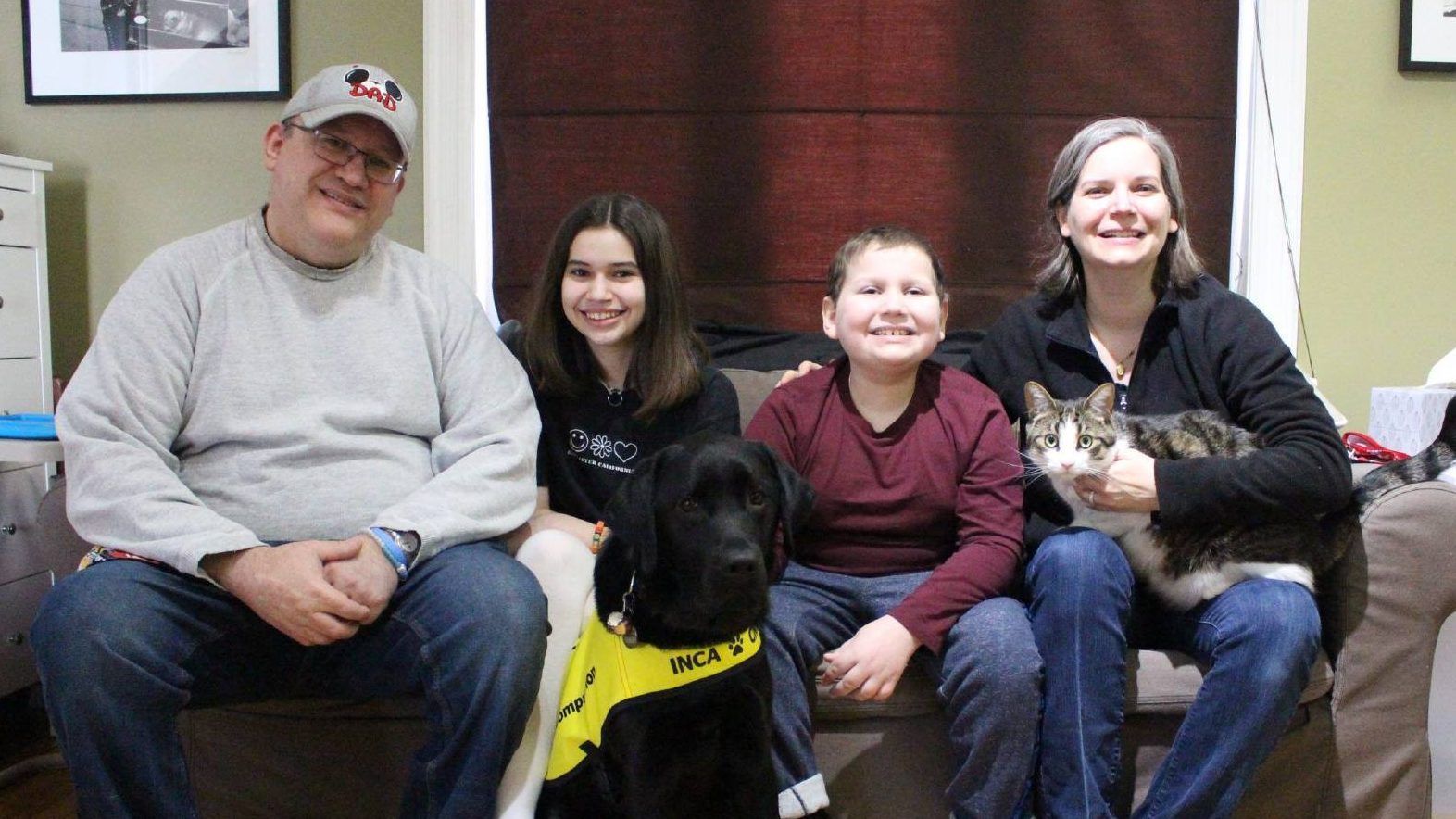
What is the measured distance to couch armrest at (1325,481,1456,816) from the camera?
5.14 feet

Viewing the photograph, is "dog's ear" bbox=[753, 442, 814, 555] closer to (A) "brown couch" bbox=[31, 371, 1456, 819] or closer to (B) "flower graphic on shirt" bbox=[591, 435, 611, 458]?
(A) "brown couch" bbox=[31, 371, 1456, 819]

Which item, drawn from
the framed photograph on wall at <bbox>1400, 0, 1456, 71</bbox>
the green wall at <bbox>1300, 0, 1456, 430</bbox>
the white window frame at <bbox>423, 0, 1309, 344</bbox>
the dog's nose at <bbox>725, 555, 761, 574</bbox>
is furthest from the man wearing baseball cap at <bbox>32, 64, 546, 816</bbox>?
the framed photograph on wall at <bbox>1400, 0, 1456, 71</bbox>

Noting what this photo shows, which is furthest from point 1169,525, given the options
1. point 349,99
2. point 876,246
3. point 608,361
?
point 349,99

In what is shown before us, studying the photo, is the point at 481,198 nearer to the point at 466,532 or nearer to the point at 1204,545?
the point at 466,532

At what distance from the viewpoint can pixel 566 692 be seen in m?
1.45

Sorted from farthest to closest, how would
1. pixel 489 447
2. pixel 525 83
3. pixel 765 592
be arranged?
1. pixel 525 83
2. pixel 489 447
3. pixel 765 592

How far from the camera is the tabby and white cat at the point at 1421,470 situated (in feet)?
5.28

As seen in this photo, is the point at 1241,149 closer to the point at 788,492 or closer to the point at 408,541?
the point at 788,492

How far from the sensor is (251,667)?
1.43 metres

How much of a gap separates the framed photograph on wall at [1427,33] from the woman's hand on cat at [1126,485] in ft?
5.92

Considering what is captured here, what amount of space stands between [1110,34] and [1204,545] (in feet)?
5.14

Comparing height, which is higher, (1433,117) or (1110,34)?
(1110,34)

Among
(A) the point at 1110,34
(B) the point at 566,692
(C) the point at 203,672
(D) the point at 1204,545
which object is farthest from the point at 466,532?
(A) the point at 1110,34

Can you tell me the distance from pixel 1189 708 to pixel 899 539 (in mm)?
506
